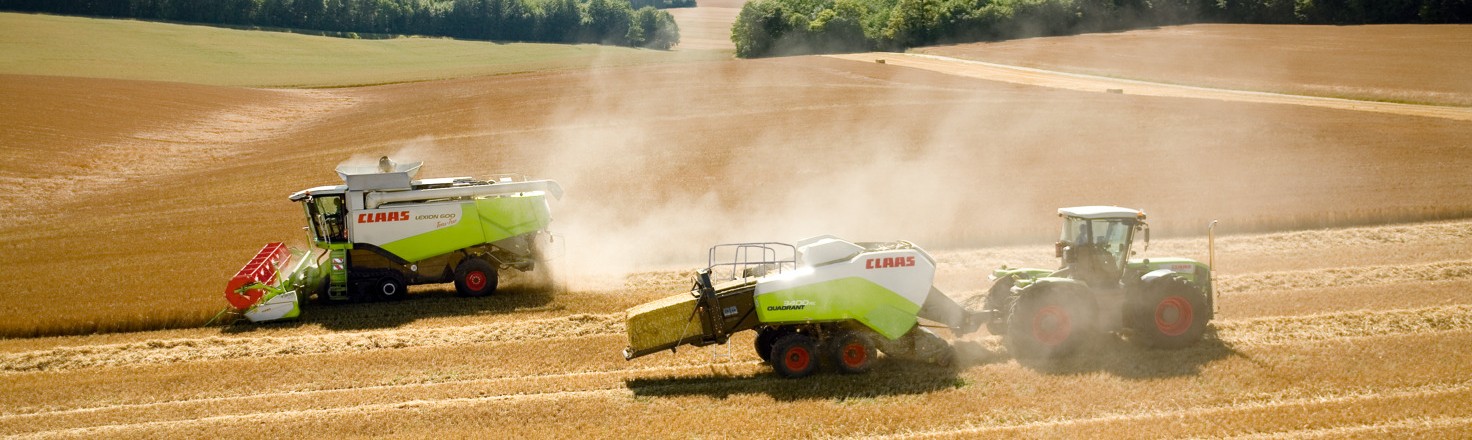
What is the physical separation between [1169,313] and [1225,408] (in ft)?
7.33

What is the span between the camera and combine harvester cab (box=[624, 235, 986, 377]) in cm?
1302

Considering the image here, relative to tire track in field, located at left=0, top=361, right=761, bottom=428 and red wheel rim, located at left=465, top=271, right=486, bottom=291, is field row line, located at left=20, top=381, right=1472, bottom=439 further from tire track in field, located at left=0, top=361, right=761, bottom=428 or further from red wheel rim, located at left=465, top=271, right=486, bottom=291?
red wheel rim, located at left=465, top=271, right=486, bottom=291

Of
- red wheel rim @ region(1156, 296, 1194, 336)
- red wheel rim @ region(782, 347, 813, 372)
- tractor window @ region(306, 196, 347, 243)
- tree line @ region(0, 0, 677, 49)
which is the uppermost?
tree line @ region(0, 0, 677, 49)

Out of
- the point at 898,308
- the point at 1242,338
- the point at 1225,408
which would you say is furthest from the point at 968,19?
the point at 1225,408

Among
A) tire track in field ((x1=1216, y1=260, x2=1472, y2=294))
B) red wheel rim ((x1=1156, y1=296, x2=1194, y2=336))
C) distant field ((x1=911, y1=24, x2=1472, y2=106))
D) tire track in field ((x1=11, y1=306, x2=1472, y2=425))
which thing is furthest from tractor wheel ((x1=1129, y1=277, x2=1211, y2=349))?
distant field ((x1=911, y1=24, x2=1472, y2=106))

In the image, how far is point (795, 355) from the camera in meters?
13.1

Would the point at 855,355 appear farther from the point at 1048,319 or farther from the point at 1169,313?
the point at 1169,313

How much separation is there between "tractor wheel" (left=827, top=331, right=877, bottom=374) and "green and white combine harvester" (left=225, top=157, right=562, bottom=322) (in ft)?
27.2

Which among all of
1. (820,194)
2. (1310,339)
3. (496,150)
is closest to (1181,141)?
(820,194)

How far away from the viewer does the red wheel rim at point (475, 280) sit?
757 inches

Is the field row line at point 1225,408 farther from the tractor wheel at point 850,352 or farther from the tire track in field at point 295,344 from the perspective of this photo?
the tire track in field at point 295,344

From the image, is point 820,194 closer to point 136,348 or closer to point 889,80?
point 136,348

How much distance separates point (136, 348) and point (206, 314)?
73.2 inches

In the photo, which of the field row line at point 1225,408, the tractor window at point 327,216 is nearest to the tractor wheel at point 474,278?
the tractor window at point 327,216
